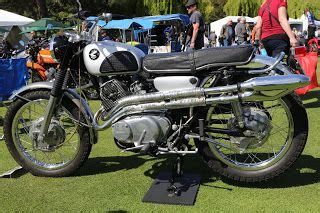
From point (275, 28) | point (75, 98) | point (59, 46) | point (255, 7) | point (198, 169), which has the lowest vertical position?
point (255, 7)

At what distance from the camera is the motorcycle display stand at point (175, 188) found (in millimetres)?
3324

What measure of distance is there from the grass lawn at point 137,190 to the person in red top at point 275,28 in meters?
2.03

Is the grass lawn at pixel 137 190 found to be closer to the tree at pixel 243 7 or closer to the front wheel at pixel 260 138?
the front wheel at pixel 260 138

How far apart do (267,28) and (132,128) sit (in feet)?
11.0

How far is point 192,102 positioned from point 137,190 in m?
0.90

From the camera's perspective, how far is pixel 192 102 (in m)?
3.27

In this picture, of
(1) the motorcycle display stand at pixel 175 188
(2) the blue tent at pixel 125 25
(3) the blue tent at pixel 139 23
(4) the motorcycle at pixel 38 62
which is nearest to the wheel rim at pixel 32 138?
(1) the motorcycle display stand at pixel 175 188

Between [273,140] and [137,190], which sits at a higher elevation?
[273,140]

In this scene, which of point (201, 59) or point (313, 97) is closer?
point (201, 59)

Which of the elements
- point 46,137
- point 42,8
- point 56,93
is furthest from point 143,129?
point 42,8

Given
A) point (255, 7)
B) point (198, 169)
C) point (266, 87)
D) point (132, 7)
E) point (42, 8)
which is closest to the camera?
point (266, 87)

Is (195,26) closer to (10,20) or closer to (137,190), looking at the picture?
(137,190)

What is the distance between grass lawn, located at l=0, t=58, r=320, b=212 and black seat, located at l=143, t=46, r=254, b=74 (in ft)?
3.35

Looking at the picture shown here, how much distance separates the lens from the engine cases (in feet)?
11.1
